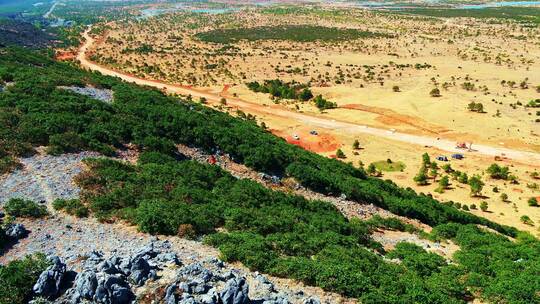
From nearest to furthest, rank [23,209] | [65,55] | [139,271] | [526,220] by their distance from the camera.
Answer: [139,271] → [23,209] → [526,220] → [65,55]

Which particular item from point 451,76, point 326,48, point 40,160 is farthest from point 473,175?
point 326,48

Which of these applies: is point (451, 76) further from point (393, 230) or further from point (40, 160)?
point (40, 160)

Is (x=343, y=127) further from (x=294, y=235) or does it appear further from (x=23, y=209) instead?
(x=23, y=209)

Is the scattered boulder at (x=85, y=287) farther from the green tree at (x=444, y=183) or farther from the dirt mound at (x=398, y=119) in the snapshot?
the dirt mound at (x=398, y=119)

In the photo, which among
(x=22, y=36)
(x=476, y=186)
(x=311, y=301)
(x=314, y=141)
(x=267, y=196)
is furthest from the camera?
(x=22, y=36)

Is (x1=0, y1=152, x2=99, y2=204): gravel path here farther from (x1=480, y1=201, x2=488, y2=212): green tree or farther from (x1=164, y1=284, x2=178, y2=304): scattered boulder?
(x1=480, y1=201, x2=488, y2=212): green tree

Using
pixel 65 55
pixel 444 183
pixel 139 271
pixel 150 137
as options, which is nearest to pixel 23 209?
pixel 139 271
